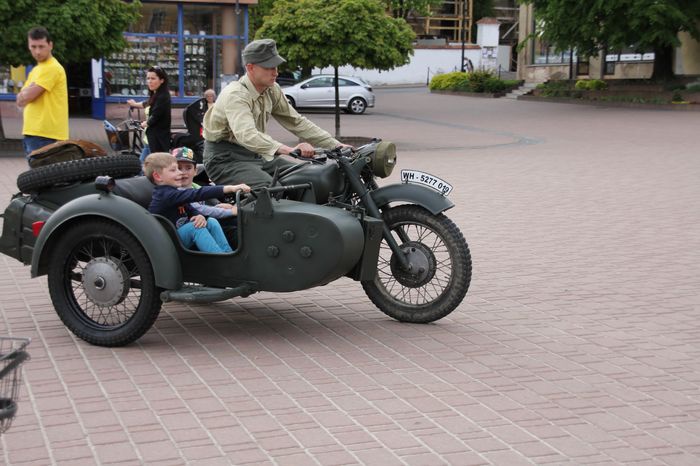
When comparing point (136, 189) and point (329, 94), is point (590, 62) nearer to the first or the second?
point (329, 94)

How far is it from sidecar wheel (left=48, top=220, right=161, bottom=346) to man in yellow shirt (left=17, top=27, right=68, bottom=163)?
131 inches

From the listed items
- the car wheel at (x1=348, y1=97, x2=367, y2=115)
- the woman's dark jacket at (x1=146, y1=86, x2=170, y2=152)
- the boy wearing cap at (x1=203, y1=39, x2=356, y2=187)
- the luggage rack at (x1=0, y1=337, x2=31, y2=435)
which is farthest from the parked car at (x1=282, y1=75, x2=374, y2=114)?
the luggage rack at (x1=0, y1=337, x2=31, y2=435)

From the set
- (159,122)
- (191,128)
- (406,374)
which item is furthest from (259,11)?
(406,374)

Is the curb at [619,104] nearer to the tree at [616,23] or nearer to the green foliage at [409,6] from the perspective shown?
the tree at [616,23]

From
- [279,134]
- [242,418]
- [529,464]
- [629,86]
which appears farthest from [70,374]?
[629,86]

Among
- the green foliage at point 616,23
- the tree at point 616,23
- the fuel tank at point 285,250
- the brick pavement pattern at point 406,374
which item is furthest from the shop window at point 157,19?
the fuel tank at point 285,250

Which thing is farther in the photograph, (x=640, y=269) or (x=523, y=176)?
(x=523, y=176)

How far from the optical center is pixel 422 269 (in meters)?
6.43

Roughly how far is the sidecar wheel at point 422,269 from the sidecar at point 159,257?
292 millimetres

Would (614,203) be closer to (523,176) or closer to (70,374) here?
(523,176)

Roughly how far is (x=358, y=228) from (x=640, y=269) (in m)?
3.35

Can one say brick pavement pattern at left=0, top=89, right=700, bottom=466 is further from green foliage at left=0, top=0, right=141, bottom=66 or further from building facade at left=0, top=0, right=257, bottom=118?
building facade at left=0, top=0, right=257, bottom=118

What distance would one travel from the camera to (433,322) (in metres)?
6.66

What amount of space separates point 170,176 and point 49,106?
3.46m
